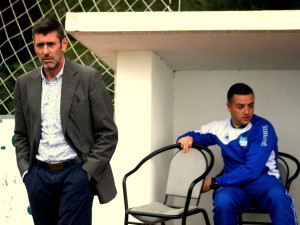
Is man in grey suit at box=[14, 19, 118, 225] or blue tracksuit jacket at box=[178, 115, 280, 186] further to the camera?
blue tracksuit jacket at box=[178, 115, 280, 186]

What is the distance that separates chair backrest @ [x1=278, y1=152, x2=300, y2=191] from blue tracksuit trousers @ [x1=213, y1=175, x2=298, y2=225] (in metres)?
0.44

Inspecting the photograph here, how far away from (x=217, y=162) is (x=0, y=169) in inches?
73.6

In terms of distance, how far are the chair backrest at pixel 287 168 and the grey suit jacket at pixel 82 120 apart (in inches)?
82.2

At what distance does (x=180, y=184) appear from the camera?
561 centimetres

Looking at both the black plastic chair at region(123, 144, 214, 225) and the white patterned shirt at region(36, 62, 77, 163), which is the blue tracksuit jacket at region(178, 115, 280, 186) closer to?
the black plastic chair at region(123, 144, 214, 225)

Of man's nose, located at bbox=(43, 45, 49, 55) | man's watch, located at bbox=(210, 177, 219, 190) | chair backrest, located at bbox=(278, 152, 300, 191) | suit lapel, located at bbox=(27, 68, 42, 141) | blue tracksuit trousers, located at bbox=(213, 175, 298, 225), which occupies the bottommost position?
blue tracksuit trousers, located at bbox=(213, 175, 298, 225)

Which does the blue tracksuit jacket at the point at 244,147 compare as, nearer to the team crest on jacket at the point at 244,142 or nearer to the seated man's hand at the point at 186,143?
the team crest on jacket at the point at 244,142

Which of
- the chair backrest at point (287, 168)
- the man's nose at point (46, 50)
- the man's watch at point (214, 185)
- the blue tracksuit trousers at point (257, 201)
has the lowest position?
the blue tracksuit trousers at point (257, 201)

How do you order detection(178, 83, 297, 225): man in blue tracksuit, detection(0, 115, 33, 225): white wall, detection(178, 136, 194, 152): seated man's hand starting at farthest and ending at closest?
detection(0, 115, 33, 225): white wall
detection(178, 136, 194, 152): seated man's hand
detection(178, 83, 297, 225): man in blue tracksuit

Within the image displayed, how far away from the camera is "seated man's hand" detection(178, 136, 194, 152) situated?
18.4ft

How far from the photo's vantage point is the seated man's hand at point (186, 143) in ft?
18.4

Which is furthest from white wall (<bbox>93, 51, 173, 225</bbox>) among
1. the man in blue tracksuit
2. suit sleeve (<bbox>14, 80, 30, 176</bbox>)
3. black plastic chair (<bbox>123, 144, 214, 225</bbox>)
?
suit sleeve (<bbox>14, 80, 30, 176</bbox>)

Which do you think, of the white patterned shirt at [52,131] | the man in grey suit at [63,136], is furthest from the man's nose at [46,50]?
the white patterned shirt at [52,131]

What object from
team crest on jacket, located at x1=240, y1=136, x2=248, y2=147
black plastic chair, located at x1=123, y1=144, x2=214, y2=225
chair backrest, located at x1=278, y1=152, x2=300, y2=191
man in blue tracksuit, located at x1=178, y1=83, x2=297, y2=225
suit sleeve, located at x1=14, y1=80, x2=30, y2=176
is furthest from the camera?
chair backrest, located at x1=278, y1=152, x2=300, y2=191
